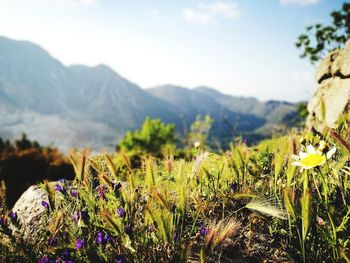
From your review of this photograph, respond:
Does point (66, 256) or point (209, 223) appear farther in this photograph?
point (209, 223)

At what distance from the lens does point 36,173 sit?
46.8 ft

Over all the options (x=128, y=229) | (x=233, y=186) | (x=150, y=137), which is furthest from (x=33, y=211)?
(x=150, y=137)

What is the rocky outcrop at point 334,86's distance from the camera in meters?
7.45

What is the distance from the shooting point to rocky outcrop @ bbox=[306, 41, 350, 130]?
7445mm

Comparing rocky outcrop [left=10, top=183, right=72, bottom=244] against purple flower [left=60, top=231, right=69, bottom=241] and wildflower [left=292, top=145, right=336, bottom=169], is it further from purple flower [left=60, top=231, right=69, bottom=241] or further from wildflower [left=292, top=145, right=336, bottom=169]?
wildflower [left=292, top=145, right=336, bottom=169]

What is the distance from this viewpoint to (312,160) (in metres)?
2.23

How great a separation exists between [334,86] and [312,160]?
718 cm

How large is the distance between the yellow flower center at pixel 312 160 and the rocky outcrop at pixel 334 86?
15.8ft

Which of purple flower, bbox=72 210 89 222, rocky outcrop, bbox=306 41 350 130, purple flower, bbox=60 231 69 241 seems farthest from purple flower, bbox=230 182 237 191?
rocky outcrop, bbox=306 41 350 130

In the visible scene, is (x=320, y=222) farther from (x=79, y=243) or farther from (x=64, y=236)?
(x=64, y=236)

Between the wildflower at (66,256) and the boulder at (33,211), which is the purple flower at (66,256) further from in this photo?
the boulder at (33,211)

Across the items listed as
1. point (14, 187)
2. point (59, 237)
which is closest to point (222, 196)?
point (59, 237)

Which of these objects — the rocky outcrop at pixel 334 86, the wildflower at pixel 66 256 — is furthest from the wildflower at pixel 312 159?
the rocky outcrop at pixel 334 86

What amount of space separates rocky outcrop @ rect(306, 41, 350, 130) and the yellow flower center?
15.8ft
